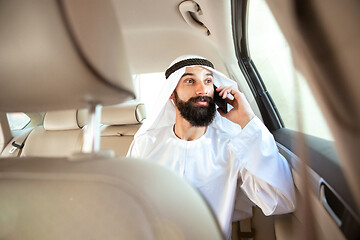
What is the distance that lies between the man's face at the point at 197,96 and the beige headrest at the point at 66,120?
1498mm

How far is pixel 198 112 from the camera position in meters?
1.54

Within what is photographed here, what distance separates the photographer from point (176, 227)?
435mm

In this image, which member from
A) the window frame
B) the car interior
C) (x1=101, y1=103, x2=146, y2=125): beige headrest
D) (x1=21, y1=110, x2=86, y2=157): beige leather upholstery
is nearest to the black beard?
the window frame

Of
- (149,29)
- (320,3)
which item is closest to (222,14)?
(149,29)

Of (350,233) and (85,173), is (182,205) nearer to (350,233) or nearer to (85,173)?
(85,173)

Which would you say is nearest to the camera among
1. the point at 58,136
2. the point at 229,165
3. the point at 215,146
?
the point at 229,165

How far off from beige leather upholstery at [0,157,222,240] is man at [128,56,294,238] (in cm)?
46

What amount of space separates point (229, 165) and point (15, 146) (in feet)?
9.04

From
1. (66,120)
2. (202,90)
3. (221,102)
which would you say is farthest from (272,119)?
(66,120)

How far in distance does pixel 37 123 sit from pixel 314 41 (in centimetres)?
365

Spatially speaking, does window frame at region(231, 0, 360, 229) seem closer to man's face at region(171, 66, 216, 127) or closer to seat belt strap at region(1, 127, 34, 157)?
man's face at region(171, 66, 216, 127)

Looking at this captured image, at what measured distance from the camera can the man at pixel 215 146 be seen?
1.09 meters

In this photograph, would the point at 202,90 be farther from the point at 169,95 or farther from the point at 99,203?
the point at 99,203

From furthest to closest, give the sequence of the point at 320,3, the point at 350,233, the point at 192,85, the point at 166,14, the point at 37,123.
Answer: the point at 37,123, the point at 166,14, the point at 192,85, the point at 350,233, the point at 320,3
